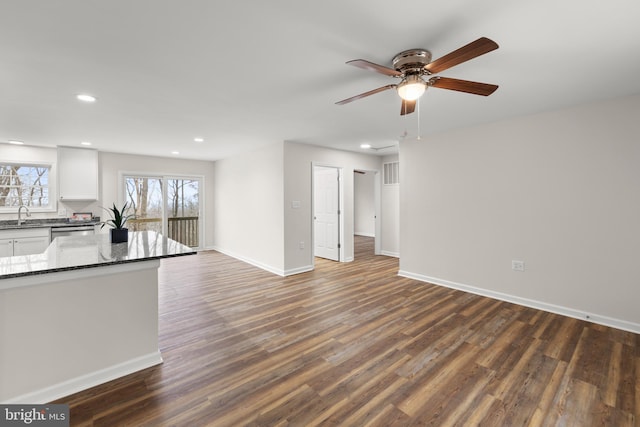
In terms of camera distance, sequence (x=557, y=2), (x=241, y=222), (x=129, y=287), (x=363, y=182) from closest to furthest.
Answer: (x=557, y=2) < (x=129, y=287) < (x=241, y=222) < (x=363, y=182)

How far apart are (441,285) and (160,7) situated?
14.9ft

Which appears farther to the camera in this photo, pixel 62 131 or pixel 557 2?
pixel 62 131

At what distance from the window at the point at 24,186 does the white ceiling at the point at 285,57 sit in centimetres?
212

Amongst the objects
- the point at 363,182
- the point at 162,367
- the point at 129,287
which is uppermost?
the point at 363,182

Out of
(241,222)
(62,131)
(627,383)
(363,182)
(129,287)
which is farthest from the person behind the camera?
(363,182)

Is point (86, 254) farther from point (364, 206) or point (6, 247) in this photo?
point (364, 206)

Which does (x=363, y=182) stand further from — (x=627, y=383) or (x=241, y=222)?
(x=627, y=383)

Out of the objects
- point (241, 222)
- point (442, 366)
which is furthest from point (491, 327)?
point (241, 222)

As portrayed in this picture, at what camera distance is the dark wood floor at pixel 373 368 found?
5.65ft

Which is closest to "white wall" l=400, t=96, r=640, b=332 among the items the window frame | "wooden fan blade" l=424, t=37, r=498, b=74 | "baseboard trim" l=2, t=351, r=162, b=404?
"wooden fan blade" l=424, t=37, r=498, b=74

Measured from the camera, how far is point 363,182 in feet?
32.6

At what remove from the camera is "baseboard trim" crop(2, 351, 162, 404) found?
5.91 feet

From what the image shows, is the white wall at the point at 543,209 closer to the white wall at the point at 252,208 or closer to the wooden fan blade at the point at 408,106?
the wooden fan blade at the point at 408,106

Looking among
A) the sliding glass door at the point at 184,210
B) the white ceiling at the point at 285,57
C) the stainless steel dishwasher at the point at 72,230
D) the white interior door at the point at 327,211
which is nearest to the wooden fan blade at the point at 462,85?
the white ceiling at the point at 285,57
